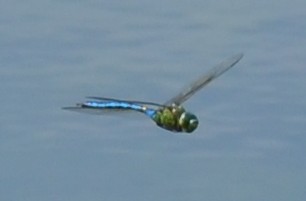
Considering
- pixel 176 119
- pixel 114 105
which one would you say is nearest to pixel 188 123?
pixel 176 119

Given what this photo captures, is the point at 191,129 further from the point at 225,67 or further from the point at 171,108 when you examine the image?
the point at 225,67

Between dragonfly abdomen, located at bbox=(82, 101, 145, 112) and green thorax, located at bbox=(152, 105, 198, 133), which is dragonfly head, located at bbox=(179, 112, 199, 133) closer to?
green thorax, located at bbox=(152, 105, 198, 133)

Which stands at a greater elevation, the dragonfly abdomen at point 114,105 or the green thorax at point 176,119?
the green thorax at point 176,119

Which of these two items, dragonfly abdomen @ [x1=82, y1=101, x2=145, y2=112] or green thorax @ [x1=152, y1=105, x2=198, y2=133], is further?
dragonfly abdomen @ [x1=82, y1=101, x2=145, y2=112]

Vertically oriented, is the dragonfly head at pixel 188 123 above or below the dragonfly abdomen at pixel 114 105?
above

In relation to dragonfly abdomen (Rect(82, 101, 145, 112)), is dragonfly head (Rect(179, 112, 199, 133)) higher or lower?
higher

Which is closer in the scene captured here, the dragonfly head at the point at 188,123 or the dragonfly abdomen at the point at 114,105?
the dragonfly head at the point at 188,123

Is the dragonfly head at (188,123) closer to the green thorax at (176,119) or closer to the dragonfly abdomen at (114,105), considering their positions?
the green thorax at (176,119)

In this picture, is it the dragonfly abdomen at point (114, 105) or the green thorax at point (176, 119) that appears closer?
the green thorax at point (176, 119)
